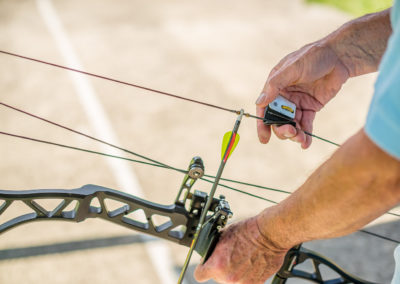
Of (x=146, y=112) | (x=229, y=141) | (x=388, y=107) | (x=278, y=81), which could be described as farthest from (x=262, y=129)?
(x=146, y=112)

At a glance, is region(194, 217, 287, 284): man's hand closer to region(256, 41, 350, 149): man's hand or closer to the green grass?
region(256, 41, 350, 149): man's hand

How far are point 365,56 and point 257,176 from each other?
2414 millimetres

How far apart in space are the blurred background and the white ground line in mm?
12

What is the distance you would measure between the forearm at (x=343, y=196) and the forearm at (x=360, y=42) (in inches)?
27.9

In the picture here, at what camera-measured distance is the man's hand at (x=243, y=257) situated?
5.20 feet

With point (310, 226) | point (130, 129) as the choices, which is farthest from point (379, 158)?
point (130, 129)

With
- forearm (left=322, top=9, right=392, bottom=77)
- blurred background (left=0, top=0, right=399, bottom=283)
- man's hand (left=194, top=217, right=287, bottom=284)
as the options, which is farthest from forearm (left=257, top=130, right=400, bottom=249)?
blurred background (left=0, top=0, right=399, bottom=283)

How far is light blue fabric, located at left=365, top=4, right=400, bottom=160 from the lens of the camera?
0.98 m

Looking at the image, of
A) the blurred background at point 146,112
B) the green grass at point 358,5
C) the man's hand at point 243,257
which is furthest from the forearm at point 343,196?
the green grass at point 358,5

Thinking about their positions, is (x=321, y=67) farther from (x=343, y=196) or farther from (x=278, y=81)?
(x=343, y=196)

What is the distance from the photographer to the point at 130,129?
4668 millimetres

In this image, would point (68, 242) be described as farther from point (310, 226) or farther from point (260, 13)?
point (260, 13)

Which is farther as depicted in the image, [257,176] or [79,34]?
[79,34]

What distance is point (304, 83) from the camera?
6.21 ft
